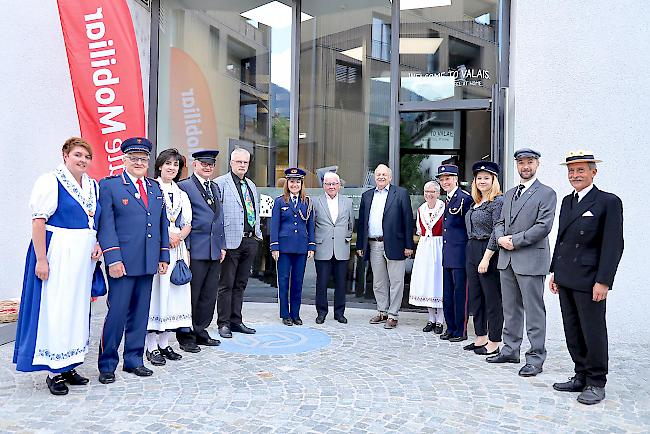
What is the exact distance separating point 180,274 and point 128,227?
74 cm

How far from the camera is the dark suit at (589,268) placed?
149 inches

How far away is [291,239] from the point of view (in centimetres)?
614

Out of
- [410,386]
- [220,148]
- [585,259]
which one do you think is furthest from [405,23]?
[410,386]

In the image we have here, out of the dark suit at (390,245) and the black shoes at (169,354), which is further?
the dark suit at (390,245)

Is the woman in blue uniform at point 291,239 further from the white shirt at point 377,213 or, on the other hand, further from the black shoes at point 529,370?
the black shoes at point 529,370

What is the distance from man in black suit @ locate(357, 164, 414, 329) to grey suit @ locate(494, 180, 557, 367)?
1548 mm

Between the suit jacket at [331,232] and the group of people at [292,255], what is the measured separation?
0.05 feet

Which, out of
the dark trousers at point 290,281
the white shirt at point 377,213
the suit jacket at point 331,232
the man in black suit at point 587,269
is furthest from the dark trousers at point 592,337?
the dark trousers at point 290,281

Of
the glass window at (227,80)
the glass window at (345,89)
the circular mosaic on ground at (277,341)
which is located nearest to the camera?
the circular mosaic on ground at (277,341)

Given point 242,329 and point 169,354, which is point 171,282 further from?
point 242,329

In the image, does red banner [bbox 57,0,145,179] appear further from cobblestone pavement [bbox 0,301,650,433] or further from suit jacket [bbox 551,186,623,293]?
suit jacket [bbox 551,186,623,293]

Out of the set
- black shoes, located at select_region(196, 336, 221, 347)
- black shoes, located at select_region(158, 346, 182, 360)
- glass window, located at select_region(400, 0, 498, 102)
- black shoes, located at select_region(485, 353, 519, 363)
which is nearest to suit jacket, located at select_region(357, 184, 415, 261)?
black shoes, located at select_region(485, 353, 519, 363)

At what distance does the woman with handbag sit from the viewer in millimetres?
4652

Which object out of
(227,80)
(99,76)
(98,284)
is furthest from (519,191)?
(227,80)
